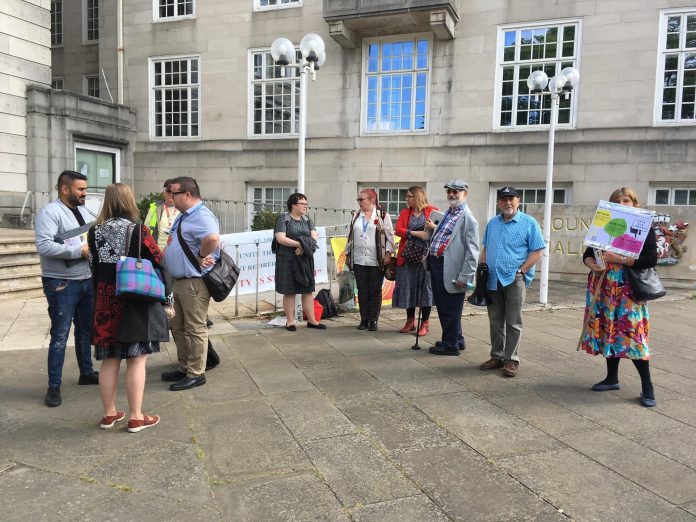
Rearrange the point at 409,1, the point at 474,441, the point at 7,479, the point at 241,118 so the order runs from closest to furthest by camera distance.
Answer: the point at 7,479 → the point at 474,441 → the point at 409,1 → the point at 241,118

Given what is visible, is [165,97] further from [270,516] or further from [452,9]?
[270,516]

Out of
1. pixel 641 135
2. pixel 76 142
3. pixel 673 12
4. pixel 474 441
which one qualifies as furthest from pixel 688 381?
pixel 76 142

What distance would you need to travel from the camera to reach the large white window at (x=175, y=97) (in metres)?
17.6

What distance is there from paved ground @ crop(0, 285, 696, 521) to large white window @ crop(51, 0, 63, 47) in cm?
1837

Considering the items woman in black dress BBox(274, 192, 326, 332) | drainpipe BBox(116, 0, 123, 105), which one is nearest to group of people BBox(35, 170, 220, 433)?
woman in black dress BBox(274, 192, 326, 332)

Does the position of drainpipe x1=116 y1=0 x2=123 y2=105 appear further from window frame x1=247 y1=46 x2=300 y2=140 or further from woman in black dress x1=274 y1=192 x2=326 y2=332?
woman in black dress x1=274 y1=192 x2=326 y2=332

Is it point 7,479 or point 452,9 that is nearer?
point 7,479

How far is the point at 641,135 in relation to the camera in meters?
13.5

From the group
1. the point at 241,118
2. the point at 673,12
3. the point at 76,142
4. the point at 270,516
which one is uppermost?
the point at 673,12

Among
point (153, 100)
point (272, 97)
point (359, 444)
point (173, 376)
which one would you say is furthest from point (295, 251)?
point (153, 100)

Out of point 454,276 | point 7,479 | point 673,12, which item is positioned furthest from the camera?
point 673,12

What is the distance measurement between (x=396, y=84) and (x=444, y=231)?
10872 mm

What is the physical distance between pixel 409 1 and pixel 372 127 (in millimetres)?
3489

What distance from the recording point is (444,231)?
5926mm
